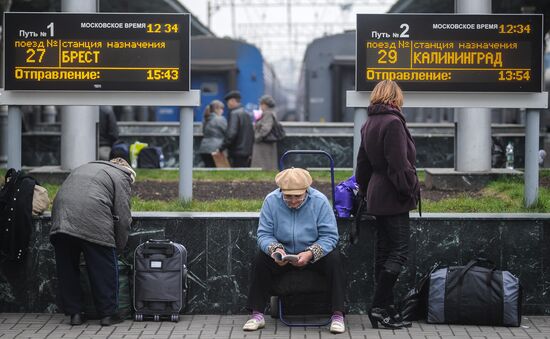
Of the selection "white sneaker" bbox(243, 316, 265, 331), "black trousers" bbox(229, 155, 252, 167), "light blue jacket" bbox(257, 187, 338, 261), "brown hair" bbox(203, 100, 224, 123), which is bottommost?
"white sneaker" bbox(243, 316, 265, 331)

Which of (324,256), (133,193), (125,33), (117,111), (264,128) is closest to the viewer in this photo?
(324,256)

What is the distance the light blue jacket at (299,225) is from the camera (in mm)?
7414

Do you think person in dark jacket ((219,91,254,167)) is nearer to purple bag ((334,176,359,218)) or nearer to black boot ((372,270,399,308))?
purple bag ((334,176,359,218))

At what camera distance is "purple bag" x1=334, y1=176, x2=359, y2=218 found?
7.94 metres

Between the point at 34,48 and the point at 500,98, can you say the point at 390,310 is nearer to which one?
the point at 500,98

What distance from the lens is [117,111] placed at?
2681 cm

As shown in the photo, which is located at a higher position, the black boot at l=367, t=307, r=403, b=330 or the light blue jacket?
the light blue jacket

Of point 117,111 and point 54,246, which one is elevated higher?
point 117,111

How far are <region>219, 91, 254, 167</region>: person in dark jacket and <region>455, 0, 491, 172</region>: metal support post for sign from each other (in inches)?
181

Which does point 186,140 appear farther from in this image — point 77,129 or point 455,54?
point 77,129

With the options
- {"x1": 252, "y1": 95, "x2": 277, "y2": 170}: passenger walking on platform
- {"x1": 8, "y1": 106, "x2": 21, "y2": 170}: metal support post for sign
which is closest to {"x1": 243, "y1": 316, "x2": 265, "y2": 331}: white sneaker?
{"x1": 8, "y1": 106, "x2": 21, "y2": 170}: metal support post for sign

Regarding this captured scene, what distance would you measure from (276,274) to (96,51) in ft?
8.96

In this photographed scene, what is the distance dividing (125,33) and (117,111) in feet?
60.0

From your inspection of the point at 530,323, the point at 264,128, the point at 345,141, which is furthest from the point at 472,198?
the point at 345,141
